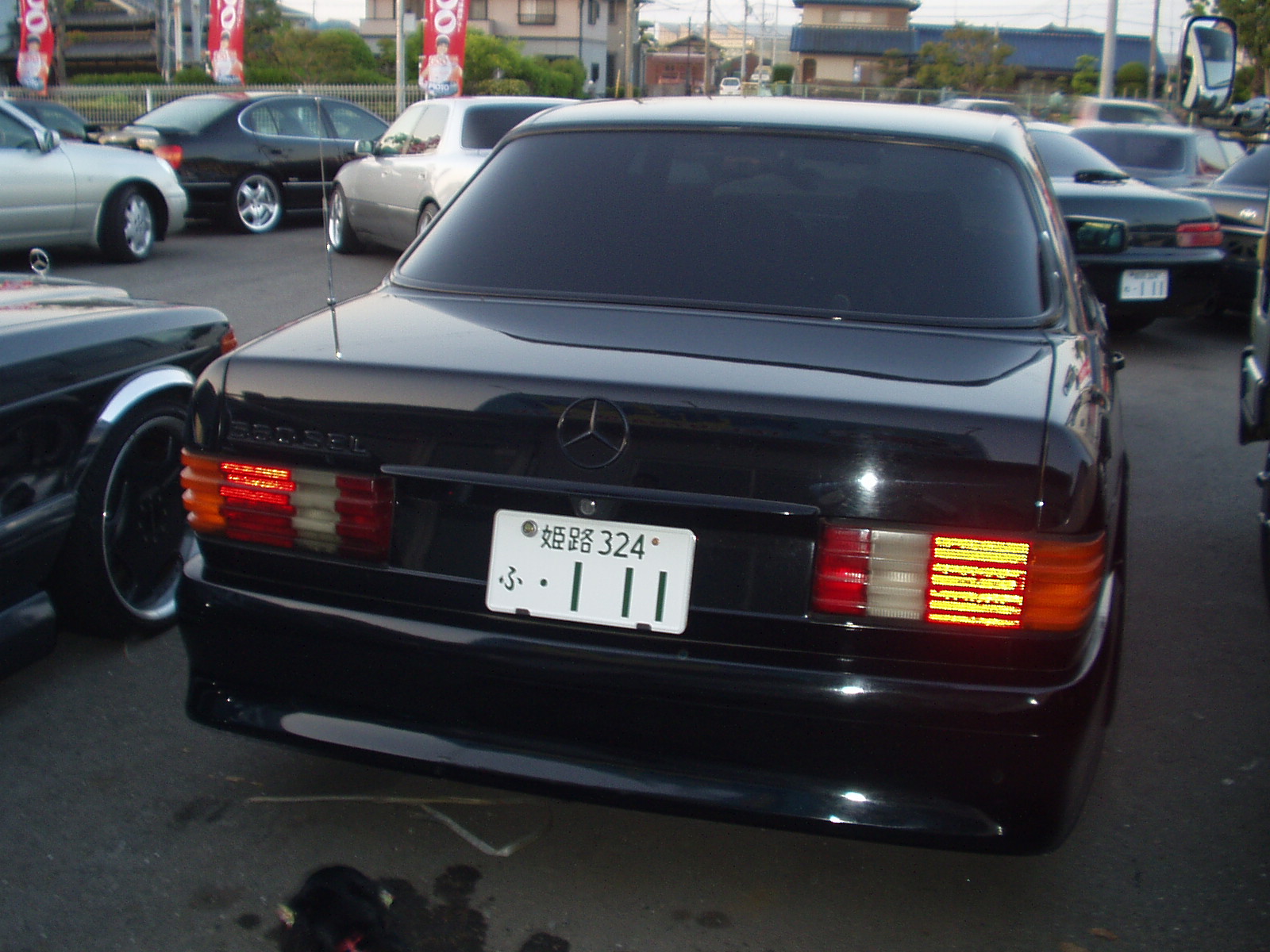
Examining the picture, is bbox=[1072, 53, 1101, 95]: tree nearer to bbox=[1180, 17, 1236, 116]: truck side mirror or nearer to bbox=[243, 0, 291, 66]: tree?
bbox=[243, 0, 291, 66]: tree

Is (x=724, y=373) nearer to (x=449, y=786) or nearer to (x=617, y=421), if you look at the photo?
(x=617, y=421)

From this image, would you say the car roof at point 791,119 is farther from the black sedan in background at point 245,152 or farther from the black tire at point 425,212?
the black sedan in background at point 245,152

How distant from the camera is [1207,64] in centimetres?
573

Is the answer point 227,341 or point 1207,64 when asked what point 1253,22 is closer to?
point 1207,64

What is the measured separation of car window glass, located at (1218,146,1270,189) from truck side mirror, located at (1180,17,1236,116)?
399cm

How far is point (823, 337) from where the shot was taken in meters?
2.49

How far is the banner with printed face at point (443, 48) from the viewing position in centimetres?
2255

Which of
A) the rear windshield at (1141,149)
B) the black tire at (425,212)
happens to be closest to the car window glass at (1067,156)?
the rear windshield at (1141,149)

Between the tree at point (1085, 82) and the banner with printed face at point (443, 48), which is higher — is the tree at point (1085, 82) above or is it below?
above

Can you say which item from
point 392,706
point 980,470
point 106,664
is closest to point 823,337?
point 980,470

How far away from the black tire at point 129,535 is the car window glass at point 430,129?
7.70 metres

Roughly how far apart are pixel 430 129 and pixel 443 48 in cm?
1260

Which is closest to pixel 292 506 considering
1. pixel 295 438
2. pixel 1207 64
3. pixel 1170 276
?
pixel 295 438

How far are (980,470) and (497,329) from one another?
3.33 ft
